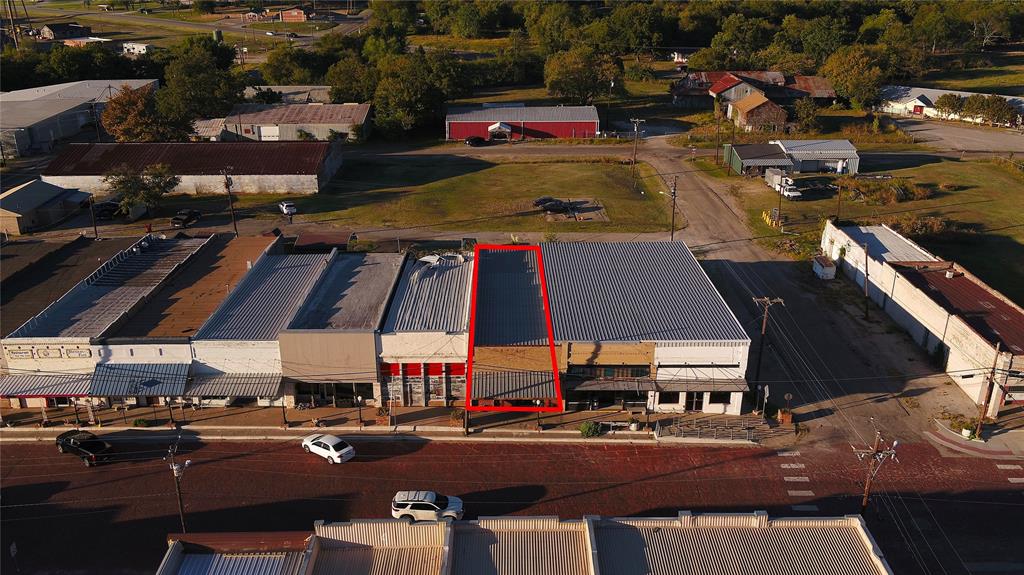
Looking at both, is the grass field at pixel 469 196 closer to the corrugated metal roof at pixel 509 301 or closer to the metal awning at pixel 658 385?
the corrugated metal roof at pixel 509 301

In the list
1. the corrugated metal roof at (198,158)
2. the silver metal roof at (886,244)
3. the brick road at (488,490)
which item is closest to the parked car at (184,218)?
the corrugated metal roof at (198,158)

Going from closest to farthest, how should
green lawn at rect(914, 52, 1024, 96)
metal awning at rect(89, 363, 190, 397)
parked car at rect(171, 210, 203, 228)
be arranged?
metal awning at rect(89, 363, 190, 397) → parked car at rect(171, 210, 203, 228) → green lawn at rect(914, 52, 1024, 96)

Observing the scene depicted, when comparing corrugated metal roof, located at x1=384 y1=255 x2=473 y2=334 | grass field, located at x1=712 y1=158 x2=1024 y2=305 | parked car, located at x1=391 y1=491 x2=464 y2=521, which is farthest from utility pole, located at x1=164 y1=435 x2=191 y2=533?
grass field, located at x1=712 y1=158 x2=1024 y2=305

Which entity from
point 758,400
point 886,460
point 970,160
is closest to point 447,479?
point 758,400

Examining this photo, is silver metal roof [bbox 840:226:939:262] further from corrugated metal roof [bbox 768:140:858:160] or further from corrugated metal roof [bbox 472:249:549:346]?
corrugated metal roof [bbox 472:249:549:346]

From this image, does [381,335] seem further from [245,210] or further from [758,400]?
[245,210]
